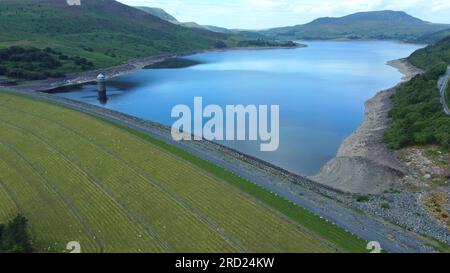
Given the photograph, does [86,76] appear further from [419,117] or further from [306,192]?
[306,192]

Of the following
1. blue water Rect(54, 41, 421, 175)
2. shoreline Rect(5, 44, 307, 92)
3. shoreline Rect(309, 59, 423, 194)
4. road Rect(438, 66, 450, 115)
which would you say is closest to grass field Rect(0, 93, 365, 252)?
shoreline Rect(309, 59, 423, 194)

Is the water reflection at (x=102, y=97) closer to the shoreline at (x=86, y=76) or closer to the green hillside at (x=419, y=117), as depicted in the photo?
the shoreline at (x=86, y=76)

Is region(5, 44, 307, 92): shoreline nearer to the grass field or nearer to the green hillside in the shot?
the grass field

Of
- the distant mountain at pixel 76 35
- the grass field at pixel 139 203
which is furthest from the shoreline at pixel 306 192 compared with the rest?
the distant mountain at pixel 76 35

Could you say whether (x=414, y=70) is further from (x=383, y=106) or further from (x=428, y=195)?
(x=428, y=195)

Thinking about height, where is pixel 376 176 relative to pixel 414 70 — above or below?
below

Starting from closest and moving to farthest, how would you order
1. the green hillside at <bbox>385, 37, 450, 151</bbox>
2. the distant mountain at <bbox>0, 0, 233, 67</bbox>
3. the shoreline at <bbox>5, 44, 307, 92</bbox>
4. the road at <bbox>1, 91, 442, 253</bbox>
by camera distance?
1. the road at <bbox>1, 91, 442, 253</bbox>
2. the green hillside at <bbox>385, 37, 450, 151</bbox>
3. the shoreline at <bbox>5, 44, 307, 92</bbox>
4. the distant mountain at <bbox>0, 0, 233, 67</bbox>
